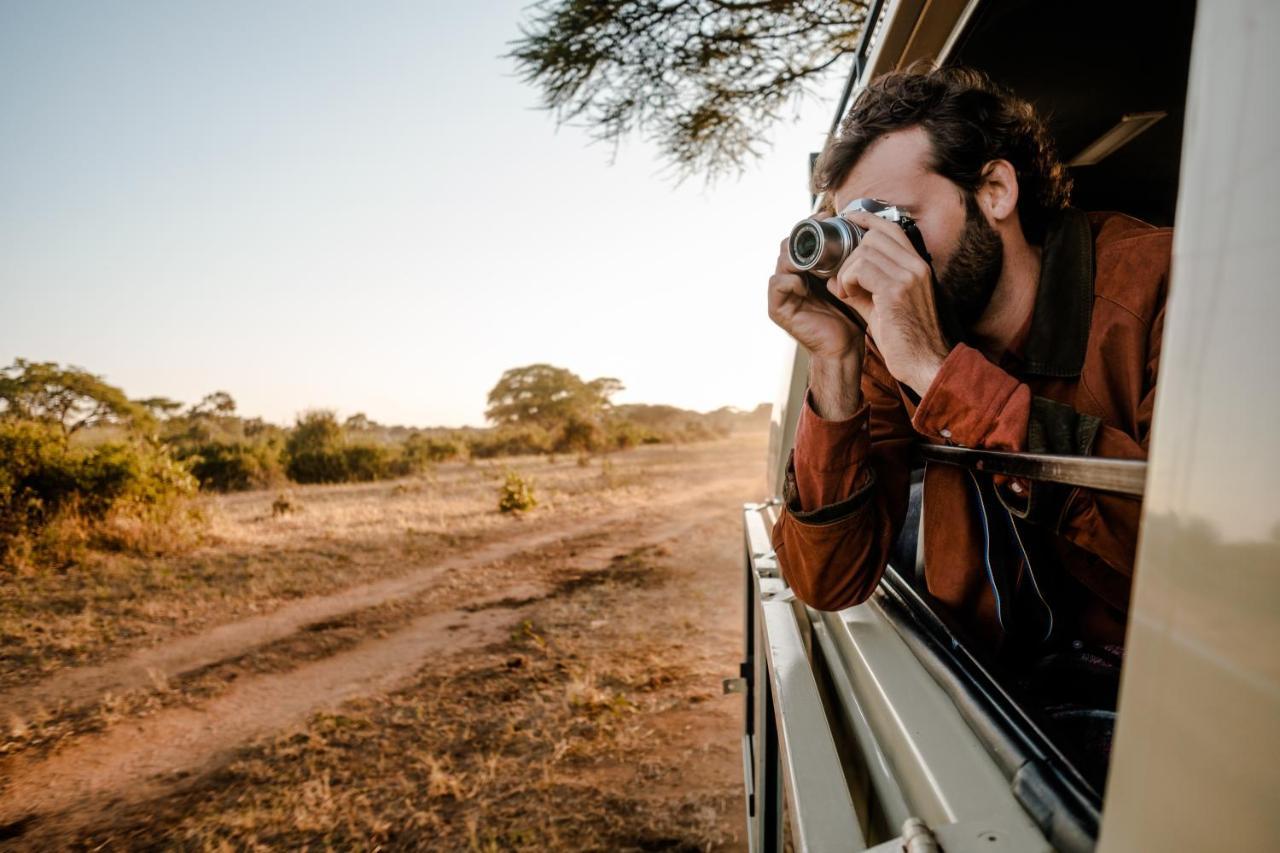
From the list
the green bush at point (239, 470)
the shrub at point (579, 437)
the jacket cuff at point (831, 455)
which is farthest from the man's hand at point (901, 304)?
the shrub at point (579, 437)

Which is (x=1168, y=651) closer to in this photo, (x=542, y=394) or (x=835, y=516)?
(x=835, y=516)

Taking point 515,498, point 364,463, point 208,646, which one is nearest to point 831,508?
point 208,646

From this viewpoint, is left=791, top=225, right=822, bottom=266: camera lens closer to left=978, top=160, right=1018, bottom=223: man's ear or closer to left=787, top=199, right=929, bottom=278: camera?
left=787, top=199, right=929, bottom=278: camera

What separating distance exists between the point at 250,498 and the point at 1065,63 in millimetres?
14151

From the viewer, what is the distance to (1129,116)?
2.08m

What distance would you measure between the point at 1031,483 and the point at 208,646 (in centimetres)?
545

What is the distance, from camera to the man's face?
51.5 inches

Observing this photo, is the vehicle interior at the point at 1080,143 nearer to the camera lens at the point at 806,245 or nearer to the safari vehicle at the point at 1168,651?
the safari vehicle at the point at 1168,651

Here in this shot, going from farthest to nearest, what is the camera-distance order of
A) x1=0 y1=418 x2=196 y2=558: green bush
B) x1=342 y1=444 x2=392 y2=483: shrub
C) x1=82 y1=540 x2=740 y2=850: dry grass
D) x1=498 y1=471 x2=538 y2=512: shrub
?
x1=342 y1=444 x2=392 y2=483: shrub → x1=498 y1=471 x2=538 y2=512: shrub → x1=0 y1=418 x2=196 y2=558: green bush → x1=82 y1=540 x2=740 y2=850: dry grass

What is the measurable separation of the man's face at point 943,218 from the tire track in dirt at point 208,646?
194 inches

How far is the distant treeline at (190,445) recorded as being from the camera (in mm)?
7227

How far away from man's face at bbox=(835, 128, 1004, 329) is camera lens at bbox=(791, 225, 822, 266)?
25cm

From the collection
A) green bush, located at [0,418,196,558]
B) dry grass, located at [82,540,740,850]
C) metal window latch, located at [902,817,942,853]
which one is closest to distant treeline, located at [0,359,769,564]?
green bush, located at [0,418,196,558]

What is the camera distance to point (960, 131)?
140cm
